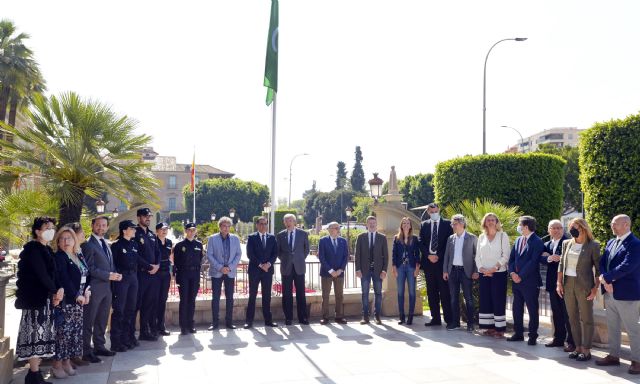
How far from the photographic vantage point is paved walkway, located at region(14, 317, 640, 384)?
5973 millimetres

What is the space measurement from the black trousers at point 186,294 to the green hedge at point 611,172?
21.6 feet

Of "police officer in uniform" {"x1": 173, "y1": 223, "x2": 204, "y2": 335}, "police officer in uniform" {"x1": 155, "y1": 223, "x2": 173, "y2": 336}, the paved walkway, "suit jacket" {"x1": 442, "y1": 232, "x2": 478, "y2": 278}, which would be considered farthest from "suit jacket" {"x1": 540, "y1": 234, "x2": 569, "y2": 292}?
"police officer in uniform" {"x1": 155, "y1": 223, "x2": 173, "y2": 336}

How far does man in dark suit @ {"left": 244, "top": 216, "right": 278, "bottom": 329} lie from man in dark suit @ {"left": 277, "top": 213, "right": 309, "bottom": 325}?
0.25 metres

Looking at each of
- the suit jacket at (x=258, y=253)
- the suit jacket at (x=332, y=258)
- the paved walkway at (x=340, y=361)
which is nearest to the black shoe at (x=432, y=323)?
the paved walkway at (x=340, y=361)

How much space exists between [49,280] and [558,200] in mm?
15309

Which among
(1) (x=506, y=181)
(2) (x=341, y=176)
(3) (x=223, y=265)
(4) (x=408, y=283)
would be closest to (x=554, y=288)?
(4) (x=408, y=283)

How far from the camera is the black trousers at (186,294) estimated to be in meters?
8.36

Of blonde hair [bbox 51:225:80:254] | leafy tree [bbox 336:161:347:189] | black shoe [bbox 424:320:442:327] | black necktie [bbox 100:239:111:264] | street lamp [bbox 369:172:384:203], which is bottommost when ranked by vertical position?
black shoe [bbox 424:320:442:327]

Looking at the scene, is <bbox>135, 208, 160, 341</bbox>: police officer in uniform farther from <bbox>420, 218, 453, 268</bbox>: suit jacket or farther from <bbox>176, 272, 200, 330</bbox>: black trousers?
<bbox>420, 218, 453, 268</bbox>: suit jacket

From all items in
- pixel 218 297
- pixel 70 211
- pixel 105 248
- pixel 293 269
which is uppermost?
pixel 70 211

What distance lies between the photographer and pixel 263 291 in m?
9.00

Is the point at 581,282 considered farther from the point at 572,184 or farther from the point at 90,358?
the point at 572,184

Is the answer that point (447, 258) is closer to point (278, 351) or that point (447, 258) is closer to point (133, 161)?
point (278, 351)

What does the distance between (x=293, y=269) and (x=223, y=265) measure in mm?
1183
